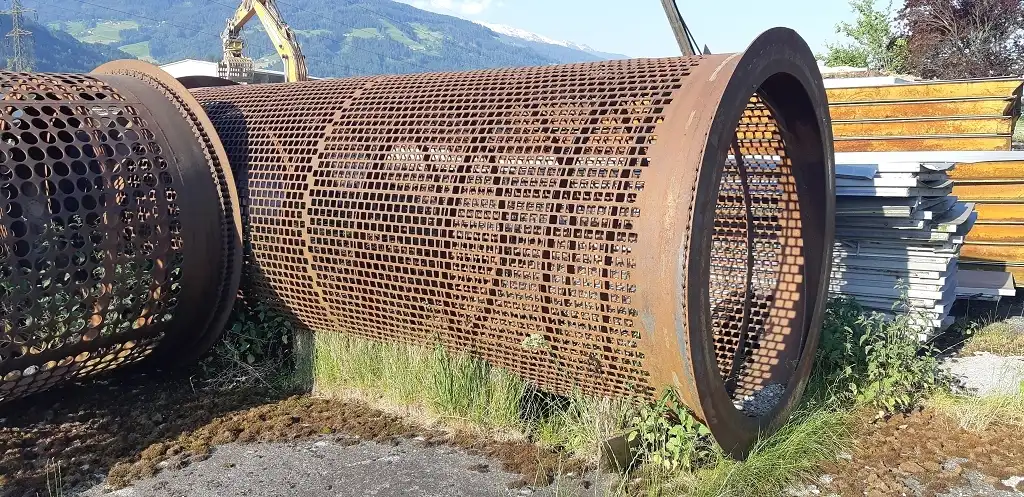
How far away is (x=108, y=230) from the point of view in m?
3.97

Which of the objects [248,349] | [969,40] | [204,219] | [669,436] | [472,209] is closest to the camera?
[669,436]

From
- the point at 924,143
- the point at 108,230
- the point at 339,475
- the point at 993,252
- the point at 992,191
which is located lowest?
the point at 339,475

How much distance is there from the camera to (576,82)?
13.1 feet

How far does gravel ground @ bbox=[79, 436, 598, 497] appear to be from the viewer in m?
3.52

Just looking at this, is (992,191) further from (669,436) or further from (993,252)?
(669,436)

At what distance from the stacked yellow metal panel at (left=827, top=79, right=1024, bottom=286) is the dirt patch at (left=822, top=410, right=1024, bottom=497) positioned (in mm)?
3737

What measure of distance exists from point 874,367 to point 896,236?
1.30 metres

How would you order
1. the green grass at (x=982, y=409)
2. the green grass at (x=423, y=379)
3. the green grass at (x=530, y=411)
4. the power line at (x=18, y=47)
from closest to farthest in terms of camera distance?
the green grass at (x=530, y=411)
the green grass at (x=423, y=379)
the green grass at (x=982, y=409)
the power line at (x=18, y=47)

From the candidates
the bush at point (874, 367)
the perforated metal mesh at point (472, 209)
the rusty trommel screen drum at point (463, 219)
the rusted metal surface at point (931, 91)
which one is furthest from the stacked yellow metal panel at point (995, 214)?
the perforated metal mesh at point (472, 209)

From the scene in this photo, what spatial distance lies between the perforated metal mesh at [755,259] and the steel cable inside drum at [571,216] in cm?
1

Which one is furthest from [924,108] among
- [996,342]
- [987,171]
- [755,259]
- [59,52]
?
[59,52]

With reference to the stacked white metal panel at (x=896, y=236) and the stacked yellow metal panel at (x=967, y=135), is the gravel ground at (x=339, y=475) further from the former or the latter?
the stacked yellow metal panel at (x=967, y=135)

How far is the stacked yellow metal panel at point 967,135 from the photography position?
23.9 feet

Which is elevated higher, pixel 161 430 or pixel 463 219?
pixel 463 219
